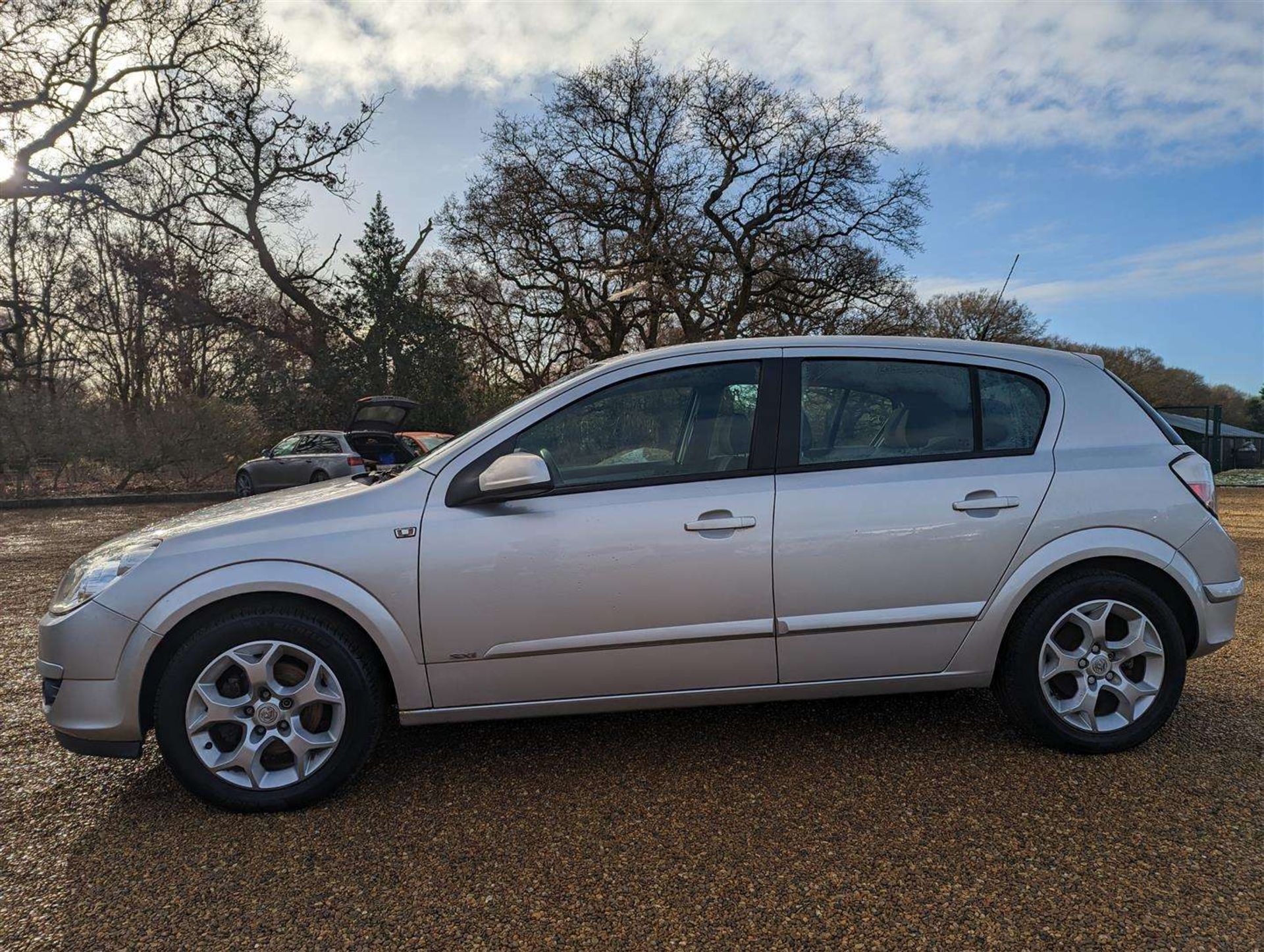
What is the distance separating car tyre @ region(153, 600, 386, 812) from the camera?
2730mm

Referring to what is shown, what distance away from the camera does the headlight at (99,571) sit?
2.81 m

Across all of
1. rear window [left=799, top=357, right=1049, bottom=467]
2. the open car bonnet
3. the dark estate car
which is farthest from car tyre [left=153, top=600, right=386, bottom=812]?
the dark estate car

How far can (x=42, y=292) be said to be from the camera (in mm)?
21844

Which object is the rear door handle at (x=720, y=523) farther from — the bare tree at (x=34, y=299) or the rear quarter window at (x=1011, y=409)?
the bare tree at (x=34, y=299)

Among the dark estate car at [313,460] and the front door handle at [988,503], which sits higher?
the dark estate car at [313,460]


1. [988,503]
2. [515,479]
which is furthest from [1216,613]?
[515,479]

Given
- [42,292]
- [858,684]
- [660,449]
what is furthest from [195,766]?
[42,292]

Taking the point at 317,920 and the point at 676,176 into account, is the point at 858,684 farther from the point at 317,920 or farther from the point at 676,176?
the point at 676,176

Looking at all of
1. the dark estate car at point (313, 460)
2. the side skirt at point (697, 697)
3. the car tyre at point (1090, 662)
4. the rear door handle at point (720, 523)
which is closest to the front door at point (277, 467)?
the dark estate car at point (313, 460)

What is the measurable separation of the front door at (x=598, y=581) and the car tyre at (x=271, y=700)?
27cm

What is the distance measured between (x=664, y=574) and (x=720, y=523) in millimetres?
274

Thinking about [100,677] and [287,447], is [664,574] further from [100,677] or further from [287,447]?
[287,447]

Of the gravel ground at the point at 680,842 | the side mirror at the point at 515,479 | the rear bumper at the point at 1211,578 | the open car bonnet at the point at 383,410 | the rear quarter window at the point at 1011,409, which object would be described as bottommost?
the gravel ground at the point at 680,842

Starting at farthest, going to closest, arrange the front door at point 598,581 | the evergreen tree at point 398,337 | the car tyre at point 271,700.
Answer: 1. the evergreen tree at point 398,337
2. the front door at point 598,581
3. the car tyre at point 271,700
